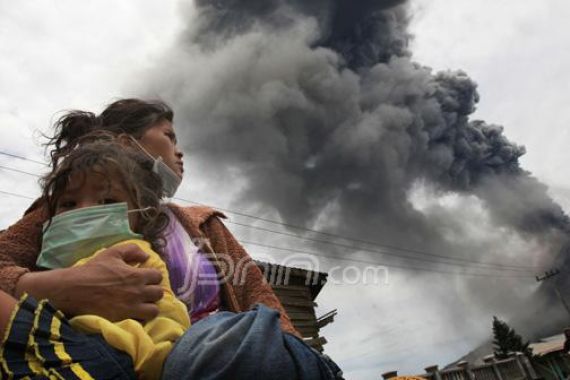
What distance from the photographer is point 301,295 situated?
41.1 ft

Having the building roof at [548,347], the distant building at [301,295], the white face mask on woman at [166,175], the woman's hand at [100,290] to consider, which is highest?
the distant building at [301,295]

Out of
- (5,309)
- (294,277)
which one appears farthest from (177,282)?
(294,277)

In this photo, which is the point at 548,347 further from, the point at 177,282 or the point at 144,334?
the point at 144,334

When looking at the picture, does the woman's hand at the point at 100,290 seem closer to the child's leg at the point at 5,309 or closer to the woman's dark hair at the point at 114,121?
the child's leg at the point at 5,309

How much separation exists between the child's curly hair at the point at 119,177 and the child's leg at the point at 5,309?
2.12 ft

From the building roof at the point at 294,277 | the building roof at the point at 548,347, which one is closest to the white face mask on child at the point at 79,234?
the building roof at the point at 294,277

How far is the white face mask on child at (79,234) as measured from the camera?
1.22 meters

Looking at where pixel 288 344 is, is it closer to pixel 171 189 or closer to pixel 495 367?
pixel 171 189

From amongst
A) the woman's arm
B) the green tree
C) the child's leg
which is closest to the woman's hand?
the woman's arm

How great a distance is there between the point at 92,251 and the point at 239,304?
58 centimetres

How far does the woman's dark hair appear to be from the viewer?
2076mm

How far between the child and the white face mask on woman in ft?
0.58

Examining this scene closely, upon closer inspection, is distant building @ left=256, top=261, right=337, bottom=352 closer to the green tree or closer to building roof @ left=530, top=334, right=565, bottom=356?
building roof @ left=530, top=334, right=565, bottom=356

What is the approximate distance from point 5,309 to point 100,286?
0.22 m
